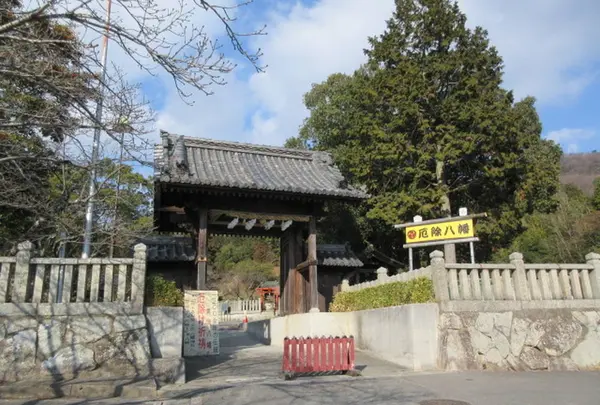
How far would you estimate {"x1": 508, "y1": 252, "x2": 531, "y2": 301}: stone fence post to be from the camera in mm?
10336

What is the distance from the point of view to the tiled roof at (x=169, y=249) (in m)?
14.4

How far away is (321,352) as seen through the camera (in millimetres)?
9148

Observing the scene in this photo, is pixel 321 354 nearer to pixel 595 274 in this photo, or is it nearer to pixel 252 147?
pixel 595 274

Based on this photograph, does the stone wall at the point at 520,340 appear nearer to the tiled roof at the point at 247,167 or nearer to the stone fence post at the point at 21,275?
the tiled roof at the point at 247,167

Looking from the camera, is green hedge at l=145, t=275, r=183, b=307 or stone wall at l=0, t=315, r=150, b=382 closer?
stone wall at l=0, t=315, r=150, b=382

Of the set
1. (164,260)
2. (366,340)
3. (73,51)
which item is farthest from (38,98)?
(366,340)

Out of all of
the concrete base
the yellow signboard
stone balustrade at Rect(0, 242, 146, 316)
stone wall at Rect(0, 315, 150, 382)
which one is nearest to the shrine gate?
the yellow signboard

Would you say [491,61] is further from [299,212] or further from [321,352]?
[321,352]

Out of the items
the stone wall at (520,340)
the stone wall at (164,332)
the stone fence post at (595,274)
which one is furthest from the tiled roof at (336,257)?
the stone wall at (164,332)

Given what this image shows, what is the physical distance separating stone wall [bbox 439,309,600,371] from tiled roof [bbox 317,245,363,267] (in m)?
7.25

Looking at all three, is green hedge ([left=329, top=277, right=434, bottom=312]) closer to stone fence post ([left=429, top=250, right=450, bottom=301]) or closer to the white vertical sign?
stone fence post ([left=429, top=250, right=450, bottom=301])

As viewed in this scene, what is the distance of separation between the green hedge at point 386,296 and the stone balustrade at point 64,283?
6064 millimetres

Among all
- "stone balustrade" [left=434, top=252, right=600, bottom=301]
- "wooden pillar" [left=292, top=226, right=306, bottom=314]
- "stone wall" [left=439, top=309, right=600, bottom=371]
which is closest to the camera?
"stone wall" [left=439, top=309, right=600, bottom=371]

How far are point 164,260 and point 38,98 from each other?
6.68 m
